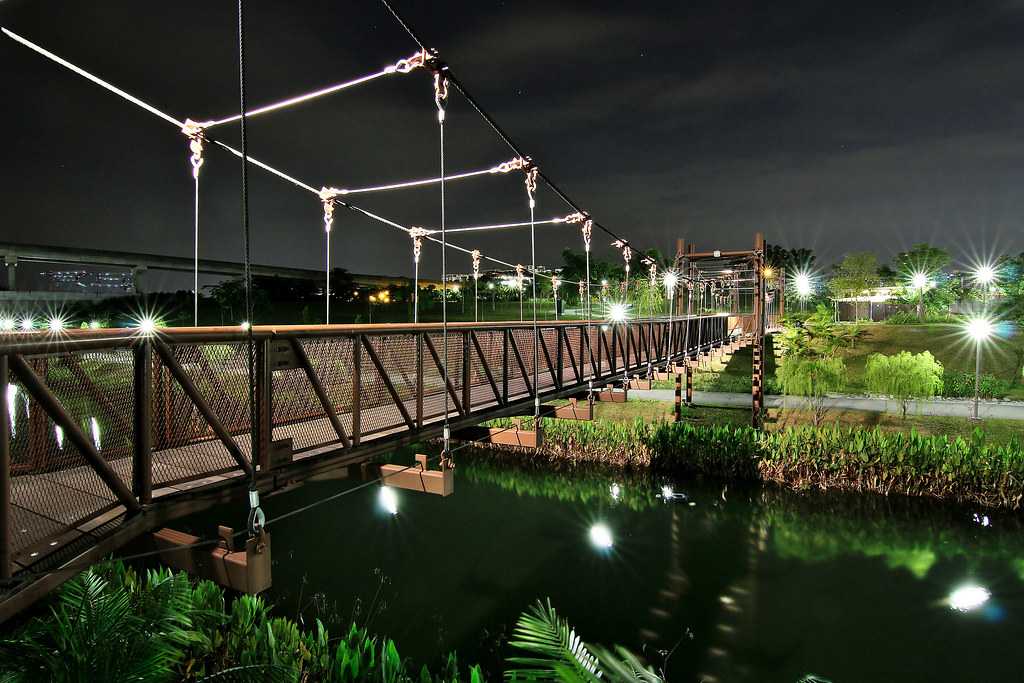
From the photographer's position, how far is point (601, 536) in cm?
1047

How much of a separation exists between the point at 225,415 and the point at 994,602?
34.2 ft

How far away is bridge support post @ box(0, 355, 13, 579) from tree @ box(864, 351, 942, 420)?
16.8 meters

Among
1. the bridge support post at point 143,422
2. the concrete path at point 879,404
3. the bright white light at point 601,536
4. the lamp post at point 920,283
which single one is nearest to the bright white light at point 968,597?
the bright white light at point 601,536

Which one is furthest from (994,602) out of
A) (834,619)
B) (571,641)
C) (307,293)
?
(307,293)

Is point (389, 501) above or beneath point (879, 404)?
beneath

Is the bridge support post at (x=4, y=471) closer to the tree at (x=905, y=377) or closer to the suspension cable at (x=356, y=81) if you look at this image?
the suspension cable at (x=356, y=81)

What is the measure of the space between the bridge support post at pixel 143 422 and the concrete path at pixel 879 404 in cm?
1282

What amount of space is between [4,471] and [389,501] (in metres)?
11.4

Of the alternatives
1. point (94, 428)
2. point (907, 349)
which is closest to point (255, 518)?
point (94, 428)

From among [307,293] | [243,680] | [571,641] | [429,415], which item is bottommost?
[243,680]

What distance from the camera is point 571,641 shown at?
267cm

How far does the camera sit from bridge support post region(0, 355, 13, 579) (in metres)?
1.72

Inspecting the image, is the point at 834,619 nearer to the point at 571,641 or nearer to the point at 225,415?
the point at 571,641

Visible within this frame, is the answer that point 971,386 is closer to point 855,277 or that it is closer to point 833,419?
point 833,419
